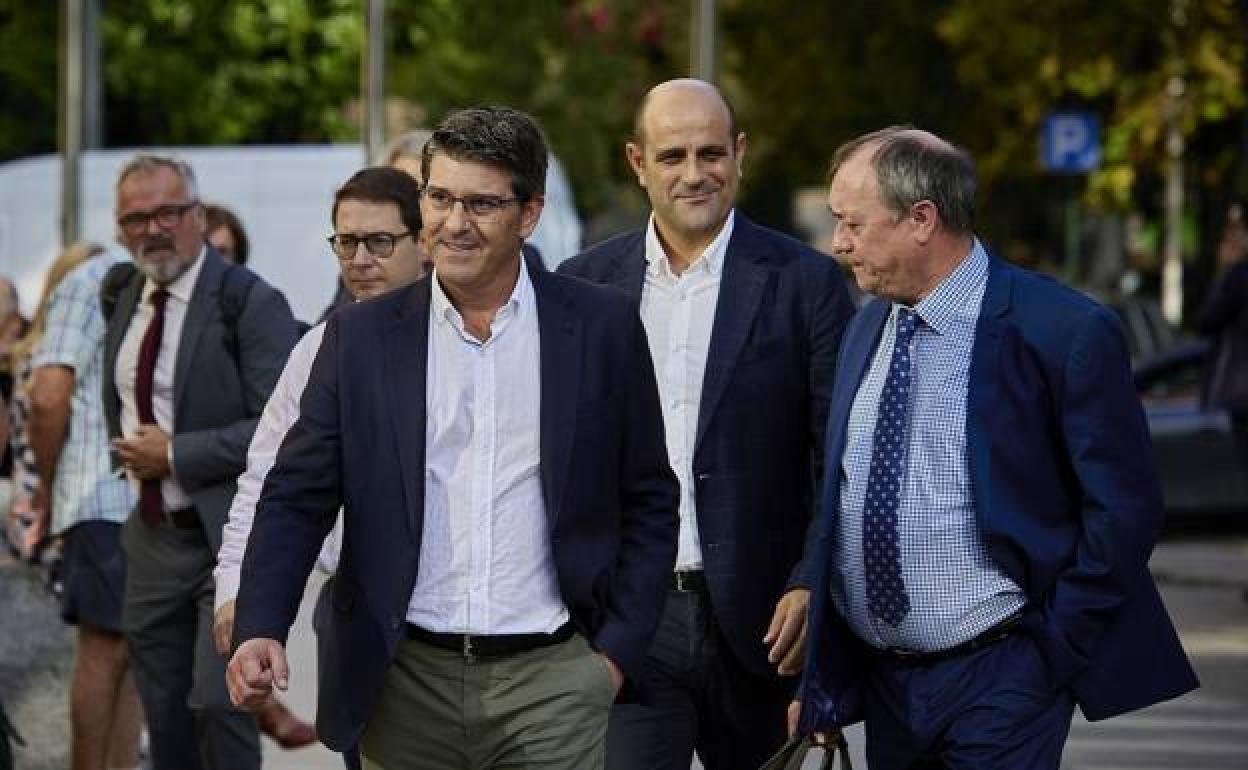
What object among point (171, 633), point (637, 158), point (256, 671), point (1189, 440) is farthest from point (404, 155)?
point (1189, 440)

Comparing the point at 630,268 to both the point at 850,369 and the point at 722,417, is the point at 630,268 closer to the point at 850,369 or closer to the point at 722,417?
the point at 722,417

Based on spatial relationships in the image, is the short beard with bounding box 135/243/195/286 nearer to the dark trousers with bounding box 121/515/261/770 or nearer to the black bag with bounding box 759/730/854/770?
the dark trousers with bounding box 121/515/261/770

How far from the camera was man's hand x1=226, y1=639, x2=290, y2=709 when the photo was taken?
206 inches

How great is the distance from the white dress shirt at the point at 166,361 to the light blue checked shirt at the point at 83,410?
1036 millimetres

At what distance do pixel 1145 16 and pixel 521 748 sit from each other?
2294 centimetres

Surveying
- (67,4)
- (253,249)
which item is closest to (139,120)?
(67,4)

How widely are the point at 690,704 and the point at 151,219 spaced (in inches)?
97.7

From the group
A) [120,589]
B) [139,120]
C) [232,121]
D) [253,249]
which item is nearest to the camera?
[120,589]

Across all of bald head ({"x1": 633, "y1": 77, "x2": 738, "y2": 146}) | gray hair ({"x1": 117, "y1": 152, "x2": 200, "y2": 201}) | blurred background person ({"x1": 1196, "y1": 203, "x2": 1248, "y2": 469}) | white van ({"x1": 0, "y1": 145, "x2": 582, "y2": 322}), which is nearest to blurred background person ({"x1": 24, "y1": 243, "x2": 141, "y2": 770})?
gray hair ({"x1": 117, "y1": 152, "x2": 200, "y2": 201})

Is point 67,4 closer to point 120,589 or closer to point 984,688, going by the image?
point 120,589

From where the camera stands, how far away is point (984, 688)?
571 centimetres

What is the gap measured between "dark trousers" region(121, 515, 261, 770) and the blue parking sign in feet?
65.4

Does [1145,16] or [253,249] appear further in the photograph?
[1145,16]

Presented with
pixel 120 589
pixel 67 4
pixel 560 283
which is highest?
pixel 67 4
